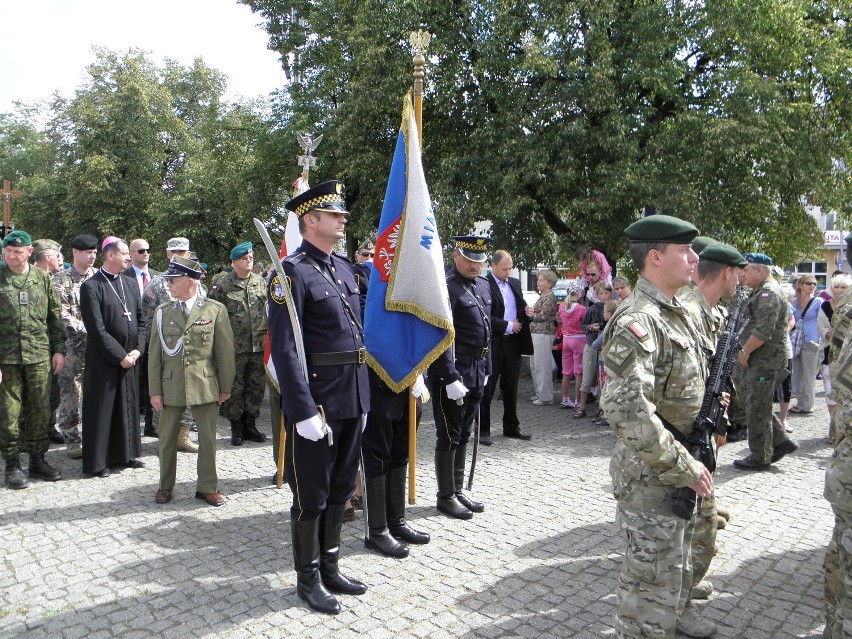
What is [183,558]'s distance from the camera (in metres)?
4.61

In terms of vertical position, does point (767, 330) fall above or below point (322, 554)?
above

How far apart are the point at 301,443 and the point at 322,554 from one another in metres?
0.72

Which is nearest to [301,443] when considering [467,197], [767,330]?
[767,330]

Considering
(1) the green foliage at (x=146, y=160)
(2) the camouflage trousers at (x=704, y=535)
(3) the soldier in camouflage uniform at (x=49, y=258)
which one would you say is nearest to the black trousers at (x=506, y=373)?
(2) the camouflage trousers at (x=704, y=535)

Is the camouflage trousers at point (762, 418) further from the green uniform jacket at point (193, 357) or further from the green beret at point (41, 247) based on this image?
the green beret at point (41, 247)

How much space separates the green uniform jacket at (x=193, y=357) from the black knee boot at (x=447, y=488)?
1978 millimetres

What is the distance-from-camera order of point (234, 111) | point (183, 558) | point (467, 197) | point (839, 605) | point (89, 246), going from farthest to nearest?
point (234, 111), point (467, 197), point (89, 246), point (183, 558), point (839, 605)

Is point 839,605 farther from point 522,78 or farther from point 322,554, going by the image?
point 522,78

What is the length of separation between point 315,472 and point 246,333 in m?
4.43

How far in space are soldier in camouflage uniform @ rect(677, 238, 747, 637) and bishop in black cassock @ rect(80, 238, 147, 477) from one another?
5.22 meters

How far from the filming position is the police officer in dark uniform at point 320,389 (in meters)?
3.83

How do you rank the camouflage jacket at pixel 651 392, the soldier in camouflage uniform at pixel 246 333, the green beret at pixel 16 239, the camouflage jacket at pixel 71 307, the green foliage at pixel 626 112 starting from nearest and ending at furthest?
1. the camouflage jacket at pixel 651 392
2. the green beret at pixel 16 239
3. the camouflage jacket at pixel 71 307
4. the soldier in camouflage uniform at pixel 246 333
5. the green foliage at pixel 626 112

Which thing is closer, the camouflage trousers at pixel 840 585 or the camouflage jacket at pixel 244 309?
the camouflage trousers at pixel 840 585

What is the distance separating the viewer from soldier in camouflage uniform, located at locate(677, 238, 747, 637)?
366 centimetres
